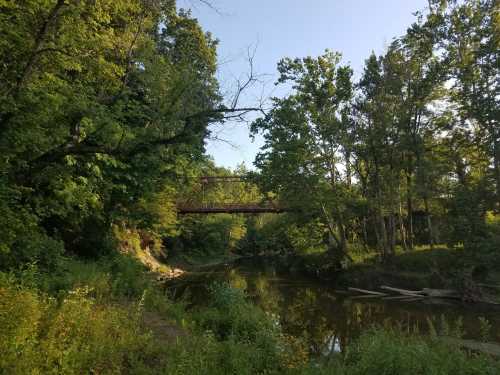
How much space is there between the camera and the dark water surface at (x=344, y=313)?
10.4 metres

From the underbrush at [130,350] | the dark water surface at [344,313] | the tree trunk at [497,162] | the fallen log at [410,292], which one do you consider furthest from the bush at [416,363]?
the tree trunk at [497,162]

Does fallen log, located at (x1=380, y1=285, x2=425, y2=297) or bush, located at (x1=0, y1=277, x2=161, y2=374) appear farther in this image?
fallen log, located at (x1=380, y1=285, x2=425, y2=297)

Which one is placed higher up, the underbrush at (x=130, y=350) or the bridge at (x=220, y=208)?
the bridge at (x=220, y=208)

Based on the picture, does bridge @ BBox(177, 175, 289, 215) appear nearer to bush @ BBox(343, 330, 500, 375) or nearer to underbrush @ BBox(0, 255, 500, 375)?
underbrush @ BBox(0, 255, 500, 375)


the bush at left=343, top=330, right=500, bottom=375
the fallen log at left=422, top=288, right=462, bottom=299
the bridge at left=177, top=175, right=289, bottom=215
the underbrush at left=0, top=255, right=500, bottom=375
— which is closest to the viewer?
the underbrush at left=0, top=255, right=500, bottom=375

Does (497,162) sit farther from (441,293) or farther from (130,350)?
(130,350)

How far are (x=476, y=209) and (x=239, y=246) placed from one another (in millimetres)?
41529

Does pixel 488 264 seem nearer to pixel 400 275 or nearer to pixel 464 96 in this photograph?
pixel 400 275

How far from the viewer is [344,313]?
44.4 ft

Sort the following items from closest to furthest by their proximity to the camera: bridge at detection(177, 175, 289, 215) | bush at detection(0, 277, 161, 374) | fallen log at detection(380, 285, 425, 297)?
bush at detection(0, 277, 161, 374), fallen log at detection(380, 285, 425, 297), bridge at detection(177, 175, 289, 215)

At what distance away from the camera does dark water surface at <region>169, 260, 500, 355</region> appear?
10.4 metres

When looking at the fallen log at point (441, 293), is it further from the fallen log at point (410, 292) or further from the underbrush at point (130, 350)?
the underbrush at point (130, 350)

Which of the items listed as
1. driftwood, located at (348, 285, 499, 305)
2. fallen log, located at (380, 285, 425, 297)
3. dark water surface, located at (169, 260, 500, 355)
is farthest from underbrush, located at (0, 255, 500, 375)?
fallen log, located at (380, 285, 425, 297)

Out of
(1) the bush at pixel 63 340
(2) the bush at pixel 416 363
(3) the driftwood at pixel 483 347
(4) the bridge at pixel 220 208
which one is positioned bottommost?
(3) the driftwood at pixel 483 347
